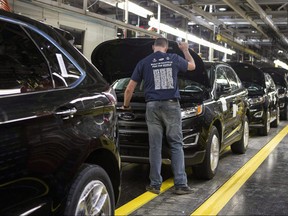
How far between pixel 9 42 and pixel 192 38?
10.6 meters

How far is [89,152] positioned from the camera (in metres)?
3.09

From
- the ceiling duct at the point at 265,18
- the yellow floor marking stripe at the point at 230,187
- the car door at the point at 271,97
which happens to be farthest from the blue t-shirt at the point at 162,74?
the ceiling duct at the point at 265,18

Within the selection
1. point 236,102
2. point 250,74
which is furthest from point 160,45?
point 250,74

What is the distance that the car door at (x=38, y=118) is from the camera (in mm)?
2373

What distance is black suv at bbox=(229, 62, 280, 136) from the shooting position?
→ 10086 millimetres

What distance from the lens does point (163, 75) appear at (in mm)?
5027

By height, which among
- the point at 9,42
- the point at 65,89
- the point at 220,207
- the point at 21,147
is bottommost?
the point at 220,207

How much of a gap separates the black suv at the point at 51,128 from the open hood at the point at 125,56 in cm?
232

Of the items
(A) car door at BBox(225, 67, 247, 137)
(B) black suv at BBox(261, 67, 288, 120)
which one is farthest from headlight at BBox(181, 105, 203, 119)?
(B) black suv at BBox(261, 67, 288, 120)

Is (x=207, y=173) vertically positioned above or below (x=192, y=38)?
below

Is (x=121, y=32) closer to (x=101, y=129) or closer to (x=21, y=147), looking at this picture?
(x=101, y=129)

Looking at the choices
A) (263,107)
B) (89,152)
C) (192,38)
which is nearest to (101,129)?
(89,152)

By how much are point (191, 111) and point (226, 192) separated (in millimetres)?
1131

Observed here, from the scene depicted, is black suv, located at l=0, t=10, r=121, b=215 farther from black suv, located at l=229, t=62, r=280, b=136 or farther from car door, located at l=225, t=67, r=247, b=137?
black suv, located at l=229, t=62, r=280, b=136
